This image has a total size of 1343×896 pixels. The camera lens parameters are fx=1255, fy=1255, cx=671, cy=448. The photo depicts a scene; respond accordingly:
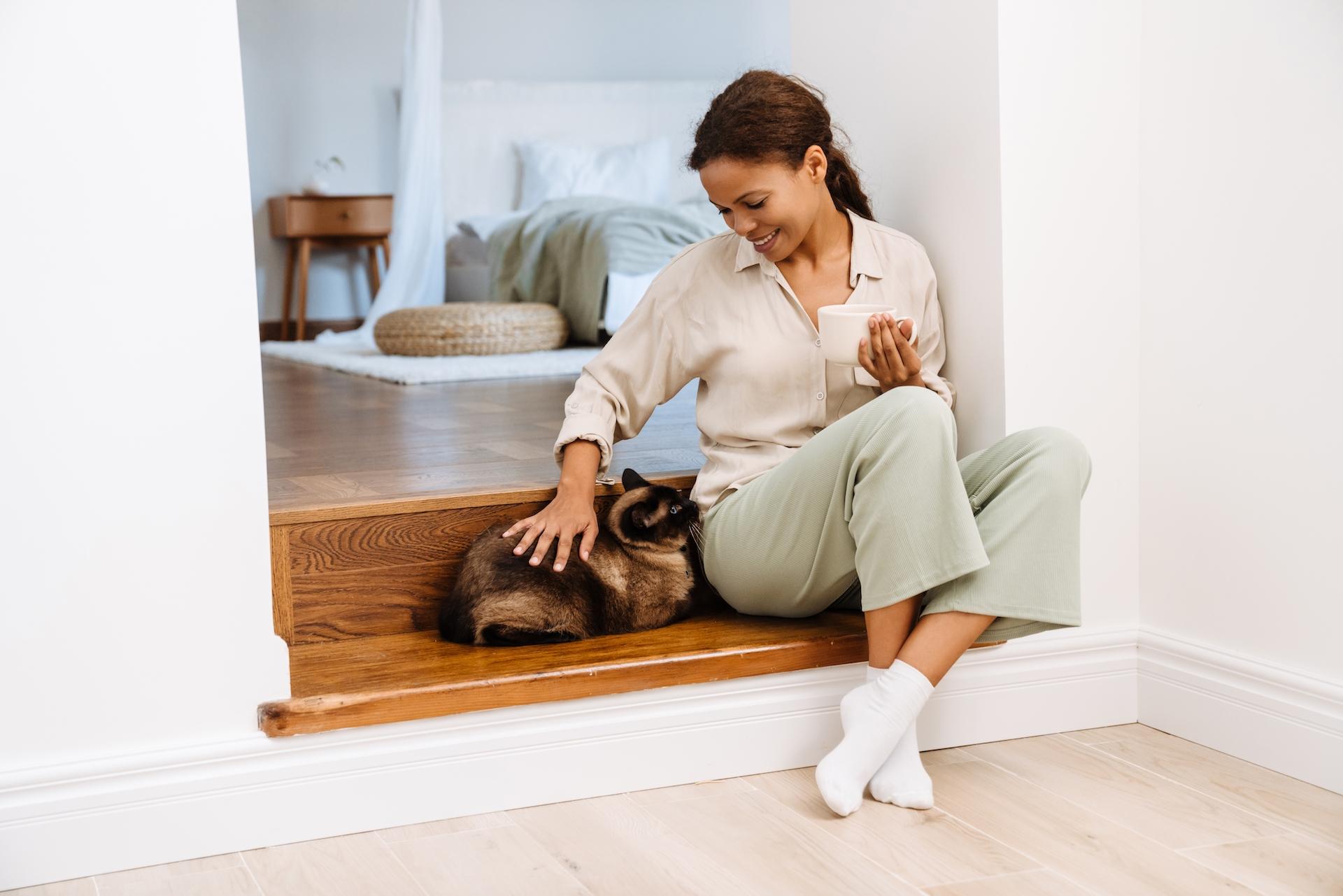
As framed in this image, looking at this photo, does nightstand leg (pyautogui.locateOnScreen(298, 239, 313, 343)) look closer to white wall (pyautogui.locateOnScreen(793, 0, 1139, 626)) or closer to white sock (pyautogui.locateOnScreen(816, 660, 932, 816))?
white wall (pyautogui.locateOnScreen(793, 0, 1139, 626))

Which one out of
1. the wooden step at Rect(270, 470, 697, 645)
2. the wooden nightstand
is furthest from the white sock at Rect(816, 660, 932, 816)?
the wooden nightstand

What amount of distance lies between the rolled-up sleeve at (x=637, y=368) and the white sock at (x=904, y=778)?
52 cm

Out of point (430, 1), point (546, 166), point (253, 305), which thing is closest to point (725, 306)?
point (253, 305)

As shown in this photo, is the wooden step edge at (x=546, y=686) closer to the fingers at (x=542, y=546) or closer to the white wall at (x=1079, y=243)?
the fingers at (x=542, y=546)

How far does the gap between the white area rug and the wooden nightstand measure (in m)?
1.22

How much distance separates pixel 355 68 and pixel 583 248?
87.6 inches

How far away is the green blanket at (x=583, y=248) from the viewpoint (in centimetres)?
482

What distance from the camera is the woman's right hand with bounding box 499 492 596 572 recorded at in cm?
171

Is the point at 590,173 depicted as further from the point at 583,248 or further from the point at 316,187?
the point at 583,248

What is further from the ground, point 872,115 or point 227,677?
point 872,115

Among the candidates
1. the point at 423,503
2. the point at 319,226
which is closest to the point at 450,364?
the point at 319,226

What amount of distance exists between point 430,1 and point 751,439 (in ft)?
14.6

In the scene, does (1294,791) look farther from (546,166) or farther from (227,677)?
(546,166)

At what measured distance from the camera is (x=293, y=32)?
6.23m
